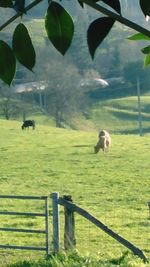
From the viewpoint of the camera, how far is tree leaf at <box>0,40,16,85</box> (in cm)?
94

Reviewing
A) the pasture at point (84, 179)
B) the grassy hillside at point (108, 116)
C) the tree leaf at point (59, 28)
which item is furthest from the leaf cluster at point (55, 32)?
the grassy hillside at point (108, 116)

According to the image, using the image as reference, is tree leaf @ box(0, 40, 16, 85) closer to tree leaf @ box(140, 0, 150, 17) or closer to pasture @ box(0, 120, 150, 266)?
tree leaf @ box(140, 0, 150, 17)

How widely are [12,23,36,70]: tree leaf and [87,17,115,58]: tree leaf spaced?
8 centimetres

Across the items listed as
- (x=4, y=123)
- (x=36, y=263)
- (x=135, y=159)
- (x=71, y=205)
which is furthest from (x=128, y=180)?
(x=4, y=123)

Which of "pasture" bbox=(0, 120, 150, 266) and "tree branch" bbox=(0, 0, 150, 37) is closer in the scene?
Result: "tree branch" bbox=(0, 0, 150, 37)

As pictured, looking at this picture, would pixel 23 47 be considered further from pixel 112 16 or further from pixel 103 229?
pixel 103 229

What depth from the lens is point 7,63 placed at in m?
0.94

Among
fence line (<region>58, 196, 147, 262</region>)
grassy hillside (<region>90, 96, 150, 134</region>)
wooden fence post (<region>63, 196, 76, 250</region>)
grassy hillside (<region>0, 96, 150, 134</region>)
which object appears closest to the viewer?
fence line (<region>58, 196, 147, 262</region>)

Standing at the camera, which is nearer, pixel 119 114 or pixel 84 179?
pixel 84 179

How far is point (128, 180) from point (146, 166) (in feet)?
10.5

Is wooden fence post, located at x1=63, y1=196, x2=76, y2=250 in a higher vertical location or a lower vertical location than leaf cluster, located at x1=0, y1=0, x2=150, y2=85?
lower

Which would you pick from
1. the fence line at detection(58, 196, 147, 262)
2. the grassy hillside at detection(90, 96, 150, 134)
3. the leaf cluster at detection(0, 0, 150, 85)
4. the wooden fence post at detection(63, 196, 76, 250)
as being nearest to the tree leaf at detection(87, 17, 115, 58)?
the leaf cluster at detection(0, 0, 150, 85)

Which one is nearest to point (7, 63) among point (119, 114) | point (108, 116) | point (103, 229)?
point (103, 229)

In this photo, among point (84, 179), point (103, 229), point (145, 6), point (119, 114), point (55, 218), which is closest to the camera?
point (145, 6)
